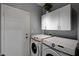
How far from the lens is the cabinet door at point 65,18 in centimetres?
84

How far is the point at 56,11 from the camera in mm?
944

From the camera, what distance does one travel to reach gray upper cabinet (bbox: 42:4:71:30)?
849 millimetres

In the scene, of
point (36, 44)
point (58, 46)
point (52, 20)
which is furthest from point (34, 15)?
point (58, 46)

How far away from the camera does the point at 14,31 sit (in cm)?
99

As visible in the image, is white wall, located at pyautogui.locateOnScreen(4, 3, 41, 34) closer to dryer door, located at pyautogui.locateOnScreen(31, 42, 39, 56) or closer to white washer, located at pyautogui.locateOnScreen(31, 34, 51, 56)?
white washer, located at pyautogui.locateOnScreen(31, 34, 51, 56)

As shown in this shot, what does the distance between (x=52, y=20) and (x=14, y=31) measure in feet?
1.85

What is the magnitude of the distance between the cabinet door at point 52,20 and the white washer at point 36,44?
0.15 meters

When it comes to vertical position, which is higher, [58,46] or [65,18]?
[65,18]

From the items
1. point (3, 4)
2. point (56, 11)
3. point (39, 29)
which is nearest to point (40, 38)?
point (39, 29)

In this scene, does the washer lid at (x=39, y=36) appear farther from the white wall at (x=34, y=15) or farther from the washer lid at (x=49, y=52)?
the washer lid at (x=49, y=52)

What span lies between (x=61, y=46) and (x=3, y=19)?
2.74 feet

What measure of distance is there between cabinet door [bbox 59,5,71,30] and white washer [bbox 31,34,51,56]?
25 centimetres

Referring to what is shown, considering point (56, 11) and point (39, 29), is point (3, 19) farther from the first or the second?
point (56, 11)

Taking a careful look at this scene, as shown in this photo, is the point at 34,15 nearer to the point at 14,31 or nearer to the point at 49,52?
the point at 14,31
